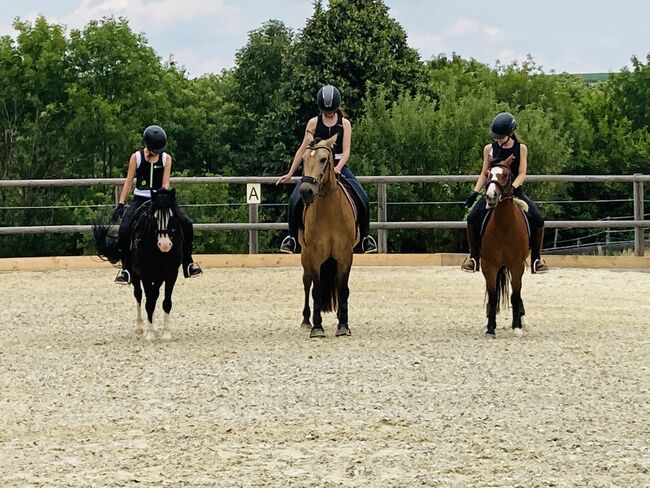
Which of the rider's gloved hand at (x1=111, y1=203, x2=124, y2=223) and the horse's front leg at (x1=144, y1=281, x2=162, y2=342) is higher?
the rider's gloved hand at (x1=111, y1=203, x2=124, y2=223)

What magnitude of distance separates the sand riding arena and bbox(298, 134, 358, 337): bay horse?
33cm

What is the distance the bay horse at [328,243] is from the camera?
10.8m

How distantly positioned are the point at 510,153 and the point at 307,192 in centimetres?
208

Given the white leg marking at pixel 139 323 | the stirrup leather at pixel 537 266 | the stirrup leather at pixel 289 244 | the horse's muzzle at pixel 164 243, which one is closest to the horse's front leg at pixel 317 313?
the stirrup leather at pixel 289 244

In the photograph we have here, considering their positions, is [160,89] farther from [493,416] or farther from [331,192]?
[493,416]

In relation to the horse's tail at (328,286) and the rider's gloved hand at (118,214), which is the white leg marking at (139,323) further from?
the horse's tail at (328,286)

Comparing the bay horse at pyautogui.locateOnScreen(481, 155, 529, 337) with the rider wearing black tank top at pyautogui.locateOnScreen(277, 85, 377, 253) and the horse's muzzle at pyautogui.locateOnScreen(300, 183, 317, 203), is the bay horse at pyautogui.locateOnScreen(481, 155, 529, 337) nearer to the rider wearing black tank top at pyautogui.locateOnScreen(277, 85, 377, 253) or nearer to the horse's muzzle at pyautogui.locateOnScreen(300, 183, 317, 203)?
the rider wearing black tank top at pyautogui.locateOnScreen(277, 85, 377, 253)

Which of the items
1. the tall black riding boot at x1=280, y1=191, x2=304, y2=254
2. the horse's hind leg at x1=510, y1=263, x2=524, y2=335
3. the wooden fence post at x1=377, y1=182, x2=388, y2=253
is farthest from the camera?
the wooden fence post at x1=377, y1=182, x2=388, y2=253

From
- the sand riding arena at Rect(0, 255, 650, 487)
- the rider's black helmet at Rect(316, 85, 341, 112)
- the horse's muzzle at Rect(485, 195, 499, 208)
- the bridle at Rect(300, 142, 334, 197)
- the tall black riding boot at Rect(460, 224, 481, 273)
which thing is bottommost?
the sand riding arena at Rect(0, 255, 650, 487)

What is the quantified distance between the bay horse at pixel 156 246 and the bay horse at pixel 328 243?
1.21 meters

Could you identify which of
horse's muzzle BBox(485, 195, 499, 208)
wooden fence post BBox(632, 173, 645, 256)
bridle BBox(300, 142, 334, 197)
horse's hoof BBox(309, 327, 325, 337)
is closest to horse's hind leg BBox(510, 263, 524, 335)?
horse's muzzle BBox(485, 195, 499, 208)

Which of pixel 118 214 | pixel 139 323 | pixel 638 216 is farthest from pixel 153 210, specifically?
pixel 638 216

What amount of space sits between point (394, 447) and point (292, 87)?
3264 cm

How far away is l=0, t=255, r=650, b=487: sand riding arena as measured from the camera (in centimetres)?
590
